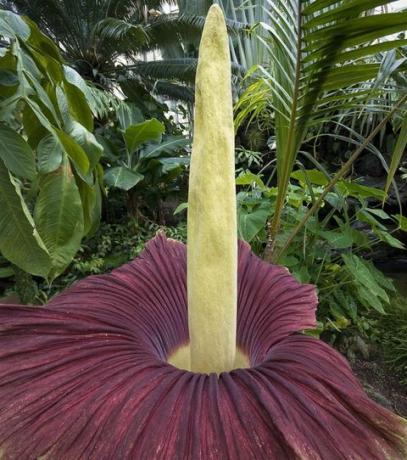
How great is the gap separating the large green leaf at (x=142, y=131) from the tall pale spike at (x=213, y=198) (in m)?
2.42

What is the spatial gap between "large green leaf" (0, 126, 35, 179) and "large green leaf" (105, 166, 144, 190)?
→ 178 centimetres

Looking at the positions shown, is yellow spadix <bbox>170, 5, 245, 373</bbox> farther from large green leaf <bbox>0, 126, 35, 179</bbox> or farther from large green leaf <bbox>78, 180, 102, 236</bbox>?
large green leaf <bbox>78, 180, 102, 236</bbox>

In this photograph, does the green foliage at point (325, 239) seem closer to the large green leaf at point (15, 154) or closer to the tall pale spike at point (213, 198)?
the large green leaf at point (15, 154)

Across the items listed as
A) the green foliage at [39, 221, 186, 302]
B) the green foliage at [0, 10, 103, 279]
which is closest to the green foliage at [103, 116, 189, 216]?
the green foliage at [39, 221, 186, 302]

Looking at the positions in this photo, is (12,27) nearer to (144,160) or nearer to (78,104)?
(78,104)

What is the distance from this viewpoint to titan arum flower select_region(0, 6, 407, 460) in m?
0.36

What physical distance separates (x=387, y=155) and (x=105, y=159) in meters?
2.82

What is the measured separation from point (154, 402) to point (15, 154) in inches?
24.5

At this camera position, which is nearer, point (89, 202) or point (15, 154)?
point (15, 154)

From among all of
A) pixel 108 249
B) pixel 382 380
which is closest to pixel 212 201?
pixel 382 380

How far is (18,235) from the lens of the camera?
80cm

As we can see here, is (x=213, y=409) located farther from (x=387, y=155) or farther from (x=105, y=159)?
(x=387, y=155)

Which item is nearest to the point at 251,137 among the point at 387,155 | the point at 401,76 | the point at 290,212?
the point at 387,155

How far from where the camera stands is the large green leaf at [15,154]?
81 cm
